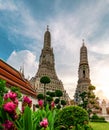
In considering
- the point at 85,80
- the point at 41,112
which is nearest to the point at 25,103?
the point at 41,112

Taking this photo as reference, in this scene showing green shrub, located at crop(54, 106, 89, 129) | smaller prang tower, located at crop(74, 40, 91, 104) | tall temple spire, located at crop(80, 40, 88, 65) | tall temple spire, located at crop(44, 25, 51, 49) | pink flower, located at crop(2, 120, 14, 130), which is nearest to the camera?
pink flower, located at crop(2, 120, 14, 130)

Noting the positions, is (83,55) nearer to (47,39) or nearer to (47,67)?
(47,67)

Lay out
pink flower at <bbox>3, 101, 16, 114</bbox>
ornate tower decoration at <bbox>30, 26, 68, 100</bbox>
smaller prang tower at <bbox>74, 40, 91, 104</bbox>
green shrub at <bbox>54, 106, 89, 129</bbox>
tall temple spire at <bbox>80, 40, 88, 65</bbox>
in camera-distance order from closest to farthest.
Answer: pink flower at <bbox>3, 101, 16, 114</bbox> → green shrub at <bbox>54, 106, 89, 129</bbox> → smaller prang tower at <bbox>74, 40, 91, 104</bbox> → tall temple spire at <bbox>80, 40, 88, 65</bbox> → ornate tower decoration at <bbox>30, 26, 68, 100</bbox>

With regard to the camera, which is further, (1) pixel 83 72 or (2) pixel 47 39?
(2) pixel 47 39

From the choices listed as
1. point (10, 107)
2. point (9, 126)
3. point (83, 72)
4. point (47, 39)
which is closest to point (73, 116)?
point (9, 126)

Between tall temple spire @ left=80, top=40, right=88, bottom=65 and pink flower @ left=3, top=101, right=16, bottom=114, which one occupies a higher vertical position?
tall temple spire @ left=80, top=40, right=88, bottom=65

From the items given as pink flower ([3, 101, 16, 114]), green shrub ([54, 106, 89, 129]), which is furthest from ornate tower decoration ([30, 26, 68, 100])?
pink flower ([3, 101, 16, 114])

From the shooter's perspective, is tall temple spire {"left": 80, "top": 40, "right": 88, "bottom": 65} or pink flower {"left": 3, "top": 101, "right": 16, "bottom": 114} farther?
tall temple spire {"left": 80, "top": 40, "right": 88, "bottom": 65}

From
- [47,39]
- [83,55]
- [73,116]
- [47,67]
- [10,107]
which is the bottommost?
[10,107]

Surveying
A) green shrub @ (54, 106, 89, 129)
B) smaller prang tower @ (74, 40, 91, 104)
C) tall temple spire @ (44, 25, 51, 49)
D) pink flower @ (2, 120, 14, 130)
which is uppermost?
tall temple spire @ (44, 25, 51, 49)

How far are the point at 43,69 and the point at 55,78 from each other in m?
7.48

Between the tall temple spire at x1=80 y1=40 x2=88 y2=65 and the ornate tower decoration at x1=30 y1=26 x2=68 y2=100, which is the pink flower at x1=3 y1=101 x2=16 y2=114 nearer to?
the tall temple spire at x1=80 y1=40 x2=88 y2=65

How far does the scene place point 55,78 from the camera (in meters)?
109

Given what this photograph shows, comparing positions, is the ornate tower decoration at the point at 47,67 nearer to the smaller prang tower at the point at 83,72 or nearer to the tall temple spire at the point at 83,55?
the smaller prang tower at the point at 83,72
